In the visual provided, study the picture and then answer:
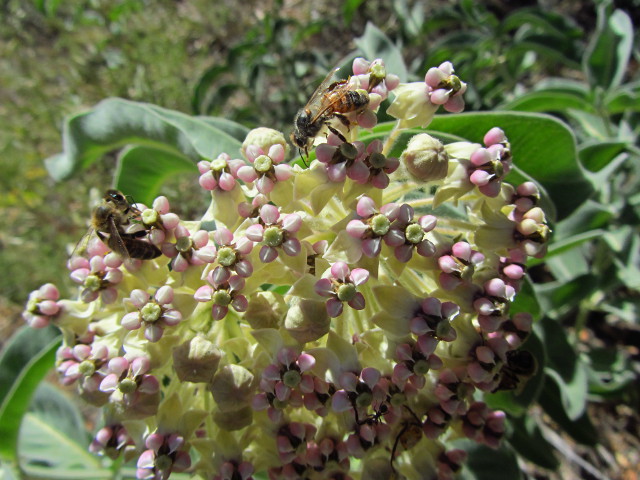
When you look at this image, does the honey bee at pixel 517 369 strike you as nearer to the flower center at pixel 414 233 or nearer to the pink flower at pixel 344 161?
the flower center at pixel 414 233

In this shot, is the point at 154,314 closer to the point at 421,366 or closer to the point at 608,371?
the point at 421,366

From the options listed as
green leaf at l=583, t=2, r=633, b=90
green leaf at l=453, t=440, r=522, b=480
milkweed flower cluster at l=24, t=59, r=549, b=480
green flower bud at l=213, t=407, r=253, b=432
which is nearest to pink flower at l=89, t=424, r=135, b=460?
milkweed flower cluster at l=24, t=59, r=549, b=480

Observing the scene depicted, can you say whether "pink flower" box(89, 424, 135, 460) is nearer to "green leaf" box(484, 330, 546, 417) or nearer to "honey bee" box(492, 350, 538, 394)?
"honey bee" box(492, 350, 538, 394)

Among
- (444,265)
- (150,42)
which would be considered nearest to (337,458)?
(444,265)

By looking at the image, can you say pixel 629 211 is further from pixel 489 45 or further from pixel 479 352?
pixel 479 352

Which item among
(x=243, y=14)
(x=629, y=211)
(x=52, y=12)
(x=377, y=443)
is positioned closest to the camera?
(x=377, y=443)
